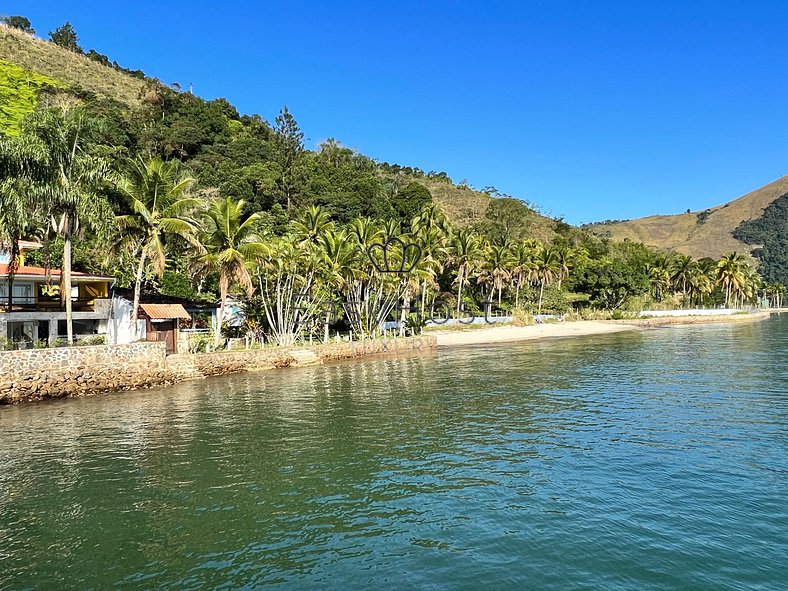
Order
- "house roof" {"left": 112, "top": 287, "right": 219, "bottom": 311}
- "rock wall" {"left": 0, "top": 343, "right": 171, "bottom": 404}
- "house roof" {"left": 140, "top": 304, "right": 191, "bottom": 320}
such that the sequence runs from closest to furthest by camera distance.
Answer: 1. "rock wall" {"left": 0, "top": 343, "right": 171, "bottom": 404}
2. "house roof" {"left": 140, "top": 304, "right": 191, "bottom": 320}
3. "house roof" {"left": 112, "top": 287, "right": 219, "bottom": 311}

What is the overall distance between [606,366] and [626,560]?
30913mm

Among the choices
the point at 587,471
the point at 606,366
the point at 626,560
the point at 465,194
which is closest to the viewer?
the point at 626,560

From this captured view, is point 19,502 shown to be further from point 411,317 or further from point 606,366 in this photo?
point 411,317

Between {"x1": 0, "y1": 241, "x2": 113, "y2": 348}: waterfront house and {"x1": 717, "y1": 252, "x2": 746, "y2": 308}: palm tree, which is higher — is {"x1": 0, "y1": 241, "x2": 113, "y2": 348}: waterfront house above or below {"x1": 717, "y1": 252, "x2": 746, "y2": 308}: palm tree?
below

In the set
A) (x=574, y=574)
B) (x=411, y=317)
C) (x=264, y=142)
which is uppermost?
(x=264, y=142)

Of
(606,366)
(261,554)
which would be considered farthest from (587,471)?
(606,366)

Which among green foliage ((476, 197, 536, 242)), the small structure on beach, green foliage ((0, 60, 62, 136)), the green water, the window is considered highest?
green foliage ((0, 60, 62, 136))

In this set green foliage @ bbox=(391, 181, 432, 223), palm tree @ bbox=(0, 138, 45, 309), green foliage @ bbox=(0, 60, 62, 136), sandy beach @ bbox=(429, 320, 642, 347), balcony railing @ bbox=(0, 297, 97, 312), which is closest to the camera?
palm tree @ bbox=(0, 138, 45, 309)

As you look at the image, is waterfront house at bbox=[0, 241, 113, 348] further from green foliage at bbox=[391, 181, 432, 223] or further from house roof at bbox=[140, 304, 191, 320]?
green foliage at bbox=[391, 181, 432, 223]

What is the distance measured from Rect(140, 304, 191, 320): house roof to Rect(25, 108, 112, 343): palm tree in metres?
8.16

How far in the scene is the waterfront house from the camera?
33500mm

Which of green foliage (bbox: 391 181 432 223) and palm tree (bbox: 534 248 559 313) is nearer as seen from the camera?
palm tree (bbox: 534 248 559 313)

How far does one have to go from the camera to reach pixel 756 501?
12891mm

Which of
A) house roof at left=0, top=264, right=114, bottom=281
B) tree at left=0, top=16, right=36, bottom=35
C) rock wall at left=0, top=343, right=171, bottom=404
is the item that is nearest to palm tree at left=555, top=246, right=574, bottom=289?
house roof at left=0, top=264, right=114, bottom=281
